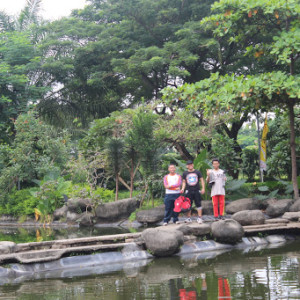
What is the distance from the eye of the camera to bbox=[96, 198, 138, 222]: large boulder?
15.5 meters

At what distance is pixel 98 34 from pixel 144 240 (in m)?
15.0

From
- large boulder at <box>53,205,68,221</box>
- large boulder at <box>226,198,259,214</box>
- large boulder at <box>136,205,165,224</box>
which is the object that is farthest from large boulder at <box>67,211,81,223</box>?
large boulder at <box>226,198,259,214</box>

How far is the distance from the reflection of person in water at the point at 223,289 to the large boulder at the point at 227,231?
2889 mm

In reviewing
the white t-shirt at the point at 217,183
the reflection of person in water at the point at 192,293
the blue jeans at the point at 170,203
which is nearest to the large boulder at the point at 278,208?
the white t-shirt at the point at 217,183

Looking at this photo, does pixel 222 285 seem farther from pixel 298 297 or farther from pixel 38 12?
pixel 38 12

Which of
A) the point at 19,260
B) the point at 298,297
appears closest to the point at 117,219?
the point at 19,260

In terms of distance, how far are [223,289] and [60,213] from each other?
12.1 meters

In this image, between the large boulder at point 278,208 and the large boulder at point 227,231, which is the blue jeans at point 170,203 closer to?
the large boulder at point 227,231

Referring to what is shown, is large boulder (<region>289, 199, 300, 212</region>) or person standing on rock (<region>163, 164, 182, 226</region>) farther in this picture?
large boulder (<region>289, 199, 300, 212</region>)

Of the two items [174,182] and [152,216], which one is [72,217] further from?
[174,182]

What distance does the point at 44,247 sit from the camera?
838 centimetres

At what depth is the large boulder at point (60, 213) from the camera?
54.5ft

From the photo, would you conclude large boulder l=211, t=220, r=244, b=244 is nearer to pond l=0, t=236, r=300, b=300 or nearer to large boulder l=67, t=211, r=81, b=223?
pond l=0, t=236, r=300, b=300

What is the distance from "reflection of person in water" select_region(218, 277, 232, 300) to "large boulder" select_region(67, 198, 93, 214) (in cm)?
1008
